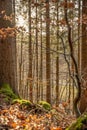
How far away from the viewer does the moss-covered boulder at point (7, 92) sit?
7980mm

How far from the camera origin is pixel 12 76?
9023mm

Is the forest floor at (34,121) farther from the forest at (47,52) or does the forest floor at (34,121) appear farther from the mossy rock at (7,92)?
the mossy rock at (7,92)

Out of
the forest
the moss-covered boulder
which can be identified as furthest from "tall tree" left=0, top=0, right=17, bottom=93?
the moss-covered boulder

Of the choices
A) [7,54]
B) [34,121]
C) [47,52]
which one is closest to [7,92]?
[7,54]

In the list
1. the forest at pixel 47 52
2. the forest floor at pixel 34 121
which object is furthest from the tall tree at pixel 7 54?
the forest floor at pixel 34 121

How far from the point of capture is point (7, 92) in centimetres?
837

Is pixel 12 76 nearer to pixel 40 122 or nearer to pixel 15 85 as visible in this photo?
pixel 15 85

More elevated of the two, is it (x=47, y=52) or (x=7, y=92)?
(x=47, y=52)

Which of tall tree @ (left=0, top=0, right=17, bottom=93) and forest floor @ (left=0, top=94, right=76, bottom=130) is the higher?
tall tree @ (left=0, top=0, right=17, bottom=93)

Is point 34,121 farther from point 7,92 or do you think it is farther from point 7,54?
point 7,54

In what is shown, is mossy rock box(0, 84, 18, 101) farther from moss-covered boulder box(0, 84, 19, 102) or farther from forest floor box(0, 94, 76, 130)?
forest floor box(0, 94, 76, 130)

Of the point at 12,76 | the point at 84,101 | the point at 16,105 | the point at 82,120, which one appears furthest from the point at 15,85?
the point at 82,120

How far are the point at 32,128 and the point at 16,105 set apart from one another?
241cm

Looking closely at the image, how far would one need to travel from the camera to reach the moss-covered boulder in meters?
7.98
